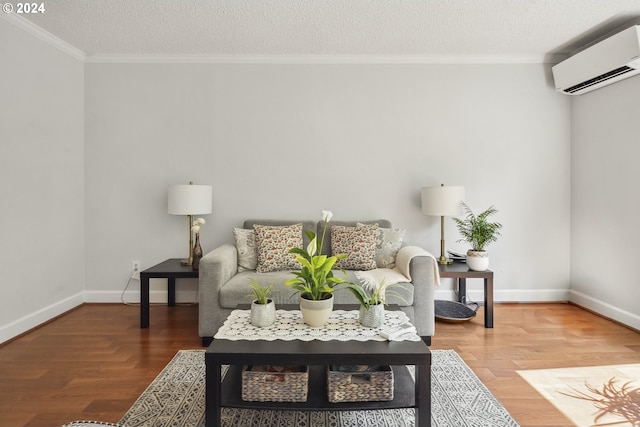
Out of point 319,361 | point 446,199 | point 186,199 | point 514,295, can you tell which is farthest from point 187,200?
point 514,295

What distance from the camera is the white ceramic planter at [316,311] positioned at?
1886 mm

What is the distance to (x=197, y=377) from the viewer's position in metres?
2.26

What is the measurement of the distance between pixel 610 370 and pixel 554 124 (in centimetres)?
244

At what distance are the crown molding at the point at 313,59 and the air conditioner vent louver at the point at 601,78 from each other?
16.2 inches

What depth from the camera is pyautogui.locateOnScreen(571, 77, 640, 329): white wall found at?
3131 mm

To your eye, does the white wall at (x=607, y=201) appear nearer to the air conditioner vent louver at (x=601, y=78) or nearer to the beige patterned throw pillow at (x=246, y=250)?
the air conditioner vent louver at (x=601, y=78)

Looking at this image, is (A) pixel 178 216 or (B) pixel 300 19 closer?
(B) pixel 300 19

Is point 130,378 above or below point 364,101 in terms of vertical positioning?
below

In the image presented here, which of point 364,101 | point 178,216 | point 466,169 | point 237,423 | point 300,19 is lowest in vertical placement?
point 237,423

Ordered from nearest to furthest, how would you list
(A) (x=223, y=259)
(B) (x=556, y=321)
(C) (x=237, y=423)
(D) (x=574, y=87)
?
(C) (x=237, y=423)
(A) (x=223, y=259)
(B) (x=556, y=321)
(D) (x=574, y=87)

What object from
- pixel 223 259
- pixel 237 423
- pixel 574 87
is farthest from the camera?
pixel 574 87

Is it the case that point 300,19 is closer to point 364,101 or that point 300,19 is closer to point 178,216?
point 364,101

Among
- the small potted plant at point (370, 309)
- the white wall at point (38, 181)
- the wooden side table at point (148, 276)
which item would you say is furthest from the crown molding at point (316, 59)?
the small potted plant at point (370, 309)

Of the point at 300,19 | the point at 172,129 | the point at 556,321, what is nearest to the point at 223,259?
the point at 172,129
